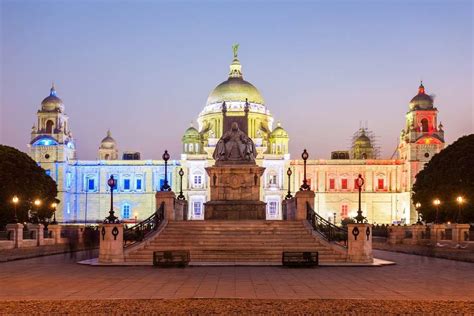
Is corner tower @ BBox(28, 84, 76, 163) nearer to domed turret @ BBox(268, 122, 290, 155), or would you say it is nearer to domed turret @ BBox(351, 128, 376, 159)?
domed turret @ BBox(268, 122, 290, 155)

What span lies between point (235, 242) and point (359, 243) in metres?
6.01

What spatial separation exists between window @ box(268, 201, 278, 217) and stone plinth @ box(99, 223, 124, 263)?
95.8 m

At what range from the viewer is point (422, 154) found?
12100cm

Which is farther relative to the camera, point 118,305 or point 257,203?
point 257,203

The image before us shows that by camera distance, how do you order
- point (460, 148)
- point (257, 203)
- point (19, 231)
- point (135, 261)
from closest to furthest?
point (135, 261) → point (19, 231) → point (257, 203) → point (460, 148)

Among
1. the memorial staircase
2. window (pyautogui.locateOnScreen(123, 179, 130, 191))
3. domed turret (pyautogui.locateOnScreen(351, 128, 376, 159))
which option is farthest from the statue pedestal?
domed turret (pyautogui.locateOnScreen(351, 128, 376, 159))

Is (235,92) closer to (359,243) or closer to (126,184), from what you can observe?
(126,184)

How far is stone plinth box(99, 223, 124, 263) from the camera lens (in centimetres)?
2950

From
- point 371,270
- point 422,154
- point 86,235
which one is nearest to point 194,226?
point 371,270

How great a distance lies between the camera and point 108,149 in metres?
150

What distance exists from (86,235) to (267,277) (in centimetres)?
2672

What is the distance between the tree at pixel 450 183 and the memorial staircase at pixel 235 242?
37.5 m

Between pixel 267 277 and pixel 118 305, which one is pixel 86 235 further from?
pixel 118 305

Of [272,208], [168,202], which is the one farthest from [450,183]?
[272,208]
